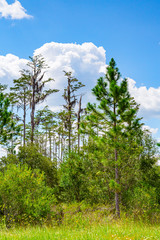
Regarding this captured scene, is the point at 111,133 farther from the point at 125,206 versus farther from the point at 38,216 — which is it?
the point at 38,216

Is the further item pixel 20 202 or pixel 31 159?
Result: pixel 31 159

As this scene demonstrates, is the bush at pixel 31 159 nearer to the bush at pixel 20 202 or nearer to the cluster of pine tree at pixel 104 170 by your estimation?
the cluster of pine tree at pixel 104 170

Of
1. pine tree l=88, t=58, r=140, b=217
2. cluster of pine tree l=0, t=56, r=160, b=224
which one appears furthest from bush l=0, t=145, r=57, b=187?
pine tree l=88, t=58, r=140, b=217

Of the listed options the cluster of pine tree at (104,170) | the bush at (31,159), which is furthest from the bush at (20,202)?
the bush at (31,159)

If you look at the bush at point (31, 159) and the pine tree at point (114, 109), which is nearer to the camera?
the pine tree at point (114, 109)

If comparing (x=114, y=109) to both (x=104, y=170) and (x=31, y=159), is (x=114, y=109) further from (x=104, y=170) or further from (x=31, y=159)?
(x=31, y=159)

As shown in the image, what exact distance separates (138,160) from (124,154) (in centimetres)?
97

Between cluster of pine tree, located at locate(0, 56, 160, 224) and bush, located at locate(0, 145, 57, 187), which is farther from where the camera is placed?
bush, located at locate(0, 145, 57, 187)

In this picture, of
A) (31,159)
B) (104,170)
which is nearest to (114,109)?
(104,170)

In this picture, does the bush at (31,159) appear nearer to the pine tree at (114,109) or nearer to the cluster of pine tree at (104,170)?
the cluster of pine tree at (104,170)

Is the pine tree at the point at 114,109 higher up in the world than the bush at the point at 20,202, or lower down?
higher up

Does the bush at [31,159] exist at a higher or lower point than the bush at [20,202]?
higher

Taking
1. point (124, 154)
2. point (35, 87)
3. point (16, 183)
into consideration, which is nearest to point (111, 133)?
point (124, 154)

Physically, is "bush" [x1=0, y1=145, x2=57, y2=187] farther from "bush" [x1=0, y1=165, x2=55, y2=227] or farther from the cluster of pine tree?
"bush" [x1=0, y1=165, x2=55, y2=227]
